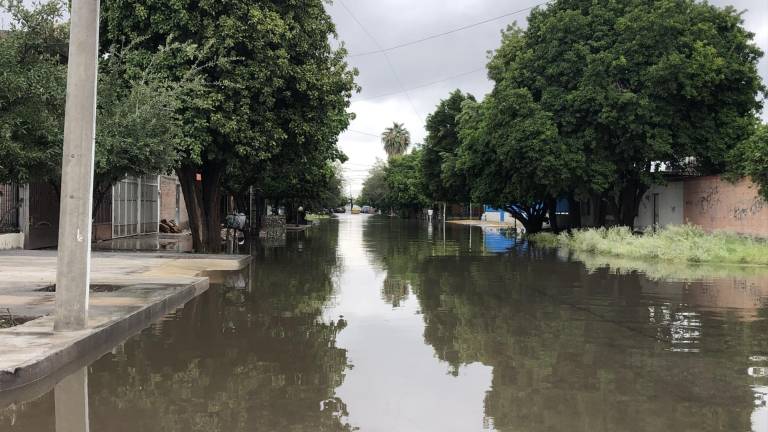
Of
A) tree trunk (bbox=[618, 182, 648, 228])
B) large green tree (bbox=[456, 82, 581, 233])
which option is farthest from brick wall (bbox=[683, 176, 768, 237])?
large green tree (bbox=[456, 82, 581, 233])

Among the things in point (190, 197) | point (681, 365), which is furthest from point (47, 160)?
point (190, 197)

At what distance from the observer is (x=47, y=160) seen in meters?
10.9

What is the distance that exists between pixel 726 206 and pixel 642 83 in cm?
688

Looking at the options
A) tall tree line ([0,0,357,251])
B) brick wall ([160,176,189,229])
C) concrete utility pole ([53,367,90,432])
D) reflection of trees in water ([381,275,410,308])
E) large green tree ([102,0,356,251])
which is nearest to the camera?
concrete utility pole ([53,367,90,432])

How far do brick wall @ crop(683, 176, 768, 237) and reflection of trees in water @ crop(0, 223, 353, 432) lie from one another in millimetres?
20600

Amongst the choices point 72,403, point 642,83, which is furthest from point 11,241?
point 642,83

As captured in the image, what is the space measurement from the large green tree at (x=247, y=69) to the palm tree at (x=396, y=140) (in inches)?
4068

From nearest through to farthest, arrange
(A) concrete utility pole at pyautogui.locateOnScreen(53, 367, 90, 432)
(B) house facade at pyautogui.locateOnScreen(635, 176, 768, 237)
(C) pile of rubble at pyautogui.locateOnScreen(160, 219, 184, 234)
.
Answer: (A) concrete utility pole at pyautogui.locateOnScreen(53, 367, 90, 432), (B) house facade at pyautogui.locateOnScreen(635, 176, 768, 237), (C) pile of rubble at pyautogui.locateOnScreen(160, 219, 184, 234)

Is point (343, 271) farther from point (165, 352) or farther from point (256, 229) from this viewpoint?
point (256, 229)

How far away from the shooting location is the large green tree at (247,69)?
→ 18938 mm

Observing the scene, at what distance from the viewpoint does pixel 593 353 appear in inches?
325

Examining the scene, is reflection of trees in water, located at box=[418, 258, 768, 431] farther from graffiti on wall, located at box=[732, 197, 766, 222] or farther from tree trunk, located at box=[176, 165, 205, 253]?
graffiti on wall, located at box=[732, 197, 766, 222]

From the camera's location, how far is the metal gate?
106 ft

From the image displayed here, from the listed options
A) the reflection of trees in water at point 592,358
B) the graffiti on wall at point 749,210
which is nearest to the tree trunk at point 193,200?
the reflection of trees in water at point 592,358
